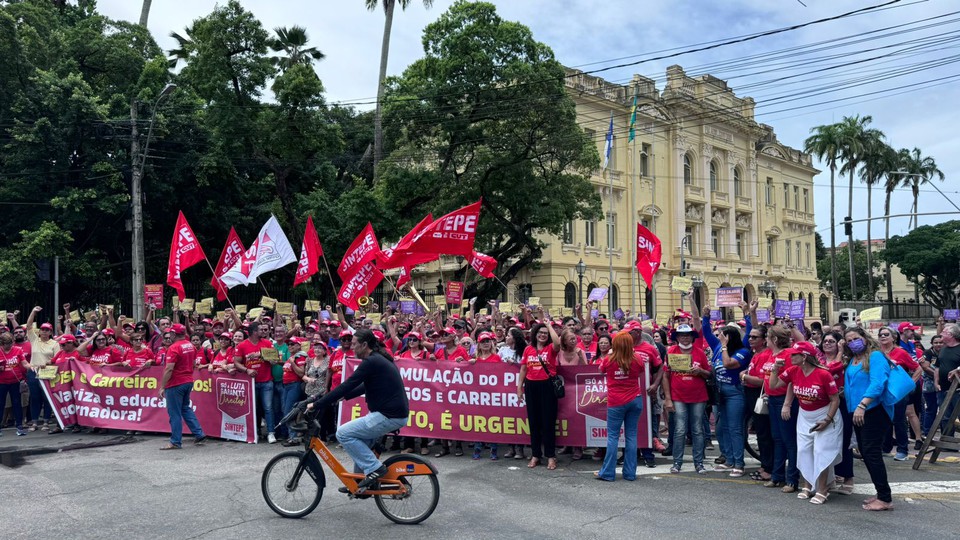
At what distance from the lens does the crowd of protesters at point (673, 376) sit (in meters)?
7.50

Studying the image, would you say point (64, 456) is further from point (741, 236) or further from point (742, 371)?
point (741, 236)

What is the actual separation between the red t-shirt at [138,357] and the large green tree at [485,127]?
16953 mm

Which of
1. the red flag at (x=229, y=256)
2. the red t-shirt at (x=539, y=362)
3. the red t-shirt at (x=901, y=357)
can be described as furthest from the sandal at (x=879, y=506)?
the red flag at (x=229, y=256)

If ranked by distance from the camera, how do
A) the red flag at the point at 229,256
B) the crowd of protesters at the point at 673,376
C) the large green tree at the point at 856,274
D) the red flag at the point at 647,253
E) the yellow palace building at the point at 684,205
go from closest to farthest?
the crowd of protesters at the point at 673,376 → the red flag at the point at 229,256 → the red flag at the point at 647,253 → the yellow palace building at the point at 684,205 → the large green tree at the point at 856,274

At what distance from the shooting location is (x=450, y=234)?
49.5 feet

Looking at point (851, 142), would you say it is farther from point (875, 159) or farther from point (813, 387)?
point (813, 387)

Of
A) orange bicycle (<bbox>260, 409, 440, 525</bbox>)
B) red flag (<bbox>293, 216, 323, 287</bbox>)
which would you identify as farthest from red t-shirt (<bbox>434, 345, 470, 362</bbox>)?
red flag (<bbox>293, 216, 323, 287</bbox>)

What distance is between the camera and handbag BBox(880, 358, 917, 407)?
23.9 ft

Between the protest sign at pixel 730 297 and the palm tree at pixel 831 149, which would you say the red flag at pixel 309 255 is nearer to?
the protest sign at pixel 730 297

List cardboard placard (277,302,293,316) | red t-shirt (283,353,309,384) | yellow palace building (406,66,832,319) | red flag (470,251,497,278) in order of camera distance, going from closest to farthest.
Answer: red t-shirt (283,353,309,384) → cardboard placard (277,302,293,316) → red flag (470,251,497,278) → yellow palace building (406,66,832,319)

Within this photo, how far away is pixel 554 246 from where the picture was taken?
39844 millimetres

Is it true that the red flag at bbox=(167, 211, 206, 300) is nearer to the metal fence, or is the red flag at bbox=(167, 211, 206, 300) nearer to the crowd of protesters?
the crowd of protesters

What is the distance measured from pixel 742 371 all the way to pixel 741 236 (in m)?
49.6

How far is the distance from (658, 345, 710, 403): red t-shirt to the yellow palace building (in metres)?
26.0
